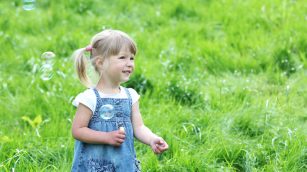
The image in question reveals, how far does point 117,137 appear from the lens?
9.96ft

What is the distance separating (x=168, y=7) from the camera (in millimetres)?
7410

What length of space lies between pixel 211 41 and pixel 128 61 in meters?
3.28

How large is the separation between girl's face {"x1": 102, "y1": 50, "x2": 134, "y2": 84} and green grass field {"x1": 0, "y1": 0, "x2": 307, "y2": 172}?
3.01ft

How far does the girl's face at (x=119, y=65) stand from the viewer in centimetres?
317

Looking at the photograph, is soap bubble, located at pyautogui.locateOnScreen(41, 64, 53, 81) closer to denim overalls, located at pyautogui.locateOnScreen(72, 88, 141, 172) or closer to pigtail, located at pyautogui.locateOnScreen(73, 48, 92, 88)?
pigtail, located at pyautogui.locateOnScreen(73, 48, 92, 88)

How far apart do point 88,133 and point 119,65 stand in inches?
15.8

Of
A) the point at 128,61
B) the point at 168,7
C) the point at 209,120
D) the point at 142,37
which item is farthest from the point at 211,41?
the point at 128,61

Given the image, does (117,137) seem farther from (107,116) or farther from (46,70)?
(46,70)

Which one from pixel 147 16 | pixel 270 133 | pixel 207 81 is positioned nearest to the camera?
pixel 270 133

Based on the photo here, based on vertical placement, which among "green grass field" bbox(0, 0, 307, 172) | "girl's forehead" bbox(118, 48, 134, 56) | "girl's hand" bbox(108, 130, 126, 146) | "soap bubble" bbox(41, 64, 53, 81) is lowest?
"green grass field" bbox(0, 0, 307, 172)

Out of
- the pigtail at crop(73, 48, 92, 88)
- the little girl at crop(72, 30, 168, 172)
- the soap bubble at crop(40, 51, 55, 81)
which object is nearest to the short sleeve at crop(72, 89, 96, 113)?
the little girl at crop(72, 30, 168, 172)

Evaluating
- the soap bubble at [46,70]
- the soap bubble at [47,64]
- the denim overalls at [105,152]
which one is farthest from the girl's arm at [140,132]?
the soap bubble at [46,70]

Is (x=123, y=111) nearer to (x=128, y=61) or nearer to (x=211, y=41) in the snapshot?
(x=128, y=61)

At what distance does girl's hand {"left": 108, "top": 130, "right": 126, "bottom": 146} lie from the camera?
304 cm
